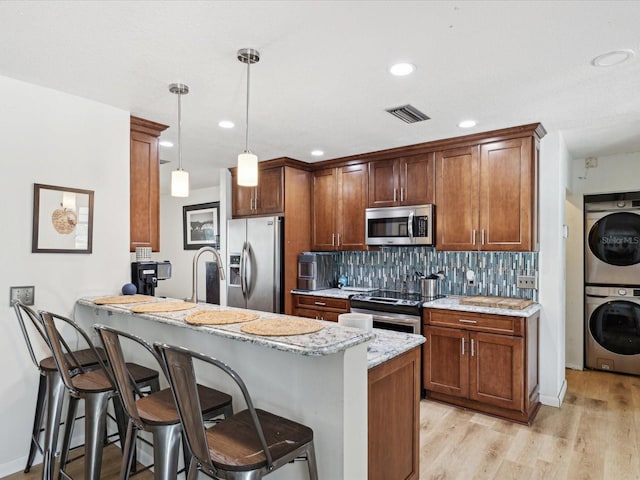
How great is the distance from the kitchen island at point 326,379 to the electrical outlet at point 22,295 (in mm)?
997

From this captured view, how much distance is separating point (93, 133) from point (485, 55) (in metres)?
2.50

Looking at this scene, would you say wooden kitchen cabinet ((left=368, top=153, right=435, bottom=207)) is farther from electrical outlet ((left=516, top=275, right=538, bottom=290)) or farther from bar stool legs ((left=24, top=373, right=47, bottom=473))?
bar stool legs ((left=24, top=373, right=47, bottom=473))

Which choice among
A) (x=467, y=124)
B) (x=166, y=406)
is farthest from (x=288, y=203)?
(x=166, y=406)

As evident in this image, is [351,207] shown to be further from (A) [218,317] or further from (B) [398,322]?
(A) [218,317]

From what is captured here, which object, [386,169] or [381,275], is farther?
[381,275]

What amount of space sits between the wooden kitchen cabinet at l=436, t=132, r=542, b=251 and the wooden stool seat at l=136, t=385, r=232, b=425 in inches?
103

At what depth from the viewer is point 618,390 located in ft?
12.3

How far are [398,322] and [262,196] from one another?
6.94 ft

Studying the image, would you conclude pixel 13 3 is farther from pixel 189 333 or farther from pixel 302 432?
pixel 302 432

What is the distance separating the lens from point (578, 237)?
14.6ft

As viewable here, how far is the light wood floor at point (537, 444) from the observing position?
239 cm

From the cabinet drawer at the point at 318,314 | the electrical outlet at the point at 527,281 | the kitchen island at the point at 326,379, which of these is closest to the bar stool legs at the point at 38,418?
the kitchen island at the point at 326,379

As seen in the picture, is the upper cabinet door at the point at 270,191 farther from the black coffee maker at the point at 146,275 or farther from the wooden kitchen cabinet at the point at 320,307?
the black coffee maker at the point at 146,275

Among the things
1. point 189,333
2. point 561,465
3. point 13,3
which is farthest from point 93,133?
point 561,465
